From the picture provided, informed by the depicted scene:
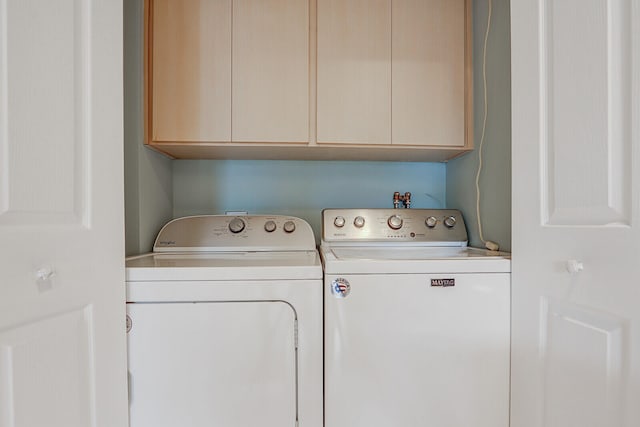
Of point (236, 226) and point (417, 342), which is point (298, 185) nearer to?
point (236, 226)

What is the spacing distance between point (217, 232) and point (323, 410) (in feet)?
2.92

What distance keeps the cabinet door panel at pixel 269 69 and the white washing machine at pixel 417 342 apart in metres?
0.72

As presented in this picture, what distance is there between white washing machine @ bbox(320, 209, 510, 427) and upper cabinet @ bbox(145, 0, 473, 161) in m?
0.68

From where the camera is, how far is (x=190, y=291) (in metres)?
0.96

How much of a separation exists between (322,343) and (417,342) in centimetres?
31

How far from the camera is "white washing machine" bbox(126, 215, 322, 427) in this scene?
957mm

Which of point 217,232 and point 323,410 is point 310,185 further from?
point 323,410

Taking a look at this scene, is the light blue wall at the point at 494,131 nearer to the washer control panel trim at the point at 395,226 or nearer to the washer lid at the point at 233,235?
the washer control panel trim at the point at 395,226

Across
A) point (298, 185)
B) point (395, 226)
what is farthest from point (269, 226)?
point (395, 226)
